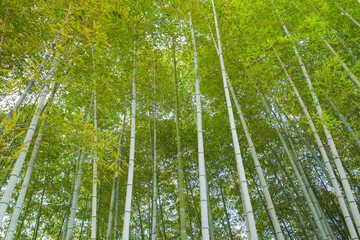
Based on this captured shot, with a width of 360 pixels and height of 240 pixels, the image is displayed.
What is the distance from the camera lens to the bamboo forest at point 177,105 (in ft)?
8.11

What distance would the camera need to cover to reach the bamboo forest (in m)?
2.47

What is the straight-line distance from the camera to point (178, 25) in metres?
4.02

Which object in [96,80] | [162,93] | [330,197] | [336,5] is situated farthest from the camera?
[330,197]

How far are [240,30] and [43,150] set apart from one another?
178 inches

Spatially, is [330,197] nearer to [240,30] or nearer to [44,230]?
[240,30]

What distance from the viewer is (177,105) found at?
3.29 metres

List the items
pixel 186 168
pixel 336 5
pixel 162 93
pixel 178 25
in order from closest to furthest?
pixel 336 5 < pixel 178 25 < pixel 162 93 < pixel 186 168

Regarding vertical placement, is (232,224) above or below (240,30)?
below

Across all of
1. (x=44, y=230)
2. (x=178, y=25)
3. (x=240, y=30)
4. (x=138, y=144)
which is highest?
(x=178, y=25)

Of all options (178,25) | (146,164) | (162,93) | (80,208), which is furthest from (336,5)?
(80,208)

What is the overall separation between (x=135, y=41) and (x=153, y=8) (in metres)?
0.60

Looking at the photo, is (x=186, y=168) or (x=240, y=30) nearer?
(x=240, y=30)

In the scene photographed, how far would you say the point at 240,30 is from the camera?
3.80 m

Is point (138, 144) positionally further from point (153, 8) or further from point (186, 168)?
point (153, 8)
